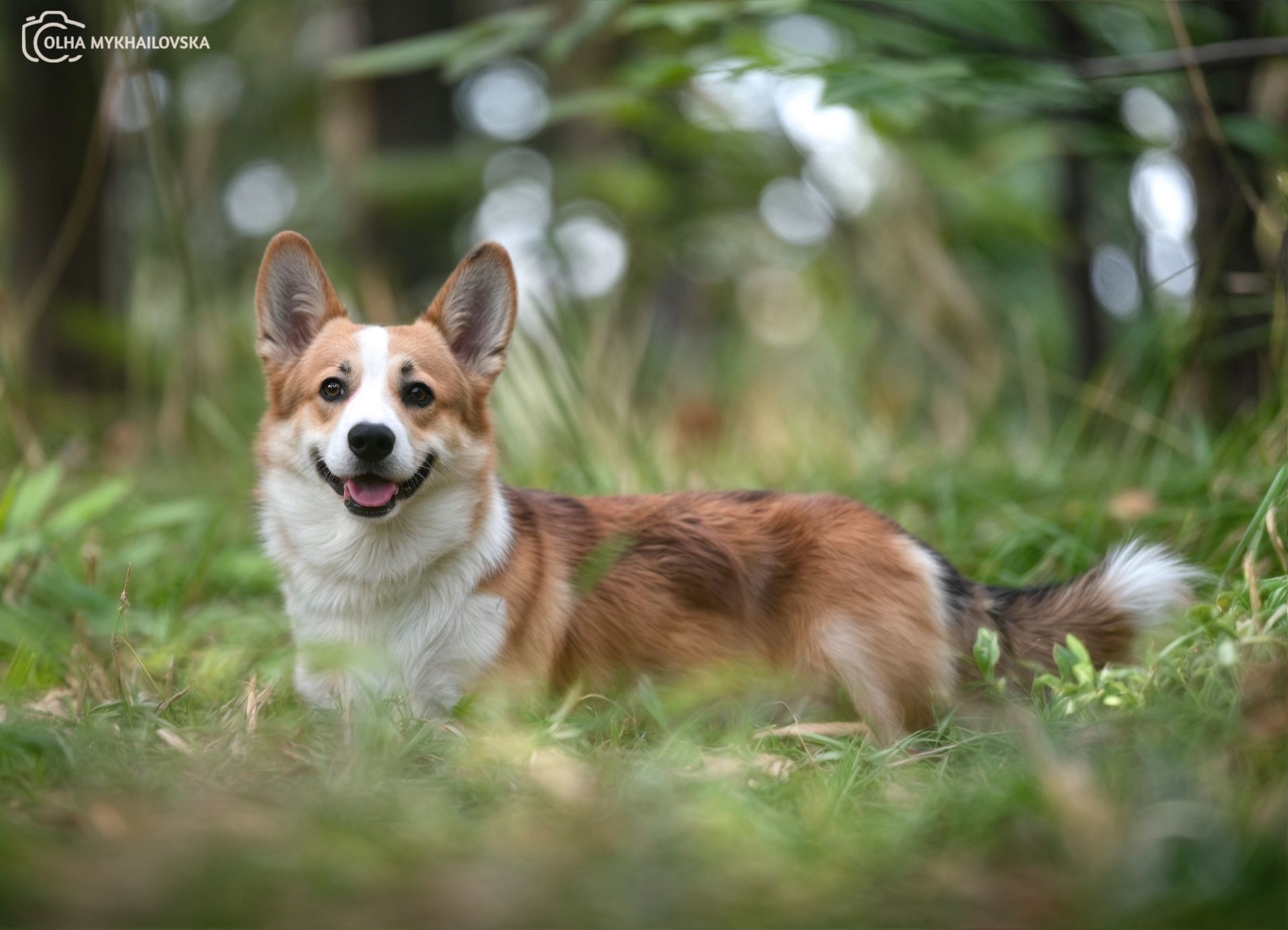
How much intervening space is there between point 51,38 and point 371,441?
5.27 metres

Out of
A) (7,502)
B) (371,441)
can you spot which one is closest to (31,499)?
(7,502)

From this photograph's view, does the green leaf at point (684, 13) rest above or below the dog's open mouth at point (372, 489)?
above

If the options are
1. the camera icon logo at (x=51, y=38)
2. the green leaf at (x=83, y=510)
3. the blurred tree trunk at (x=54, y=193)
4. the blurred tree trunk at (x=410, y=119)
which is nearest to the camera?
the green leaf at (x=83, y=510)

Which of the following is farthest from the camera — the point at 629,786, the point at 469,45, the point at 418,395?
the point at 469,45

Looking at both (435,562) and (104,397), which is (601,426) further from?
(104,397)

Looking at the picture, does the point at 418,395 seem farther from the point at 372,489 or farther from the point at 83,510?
the point at 83,510

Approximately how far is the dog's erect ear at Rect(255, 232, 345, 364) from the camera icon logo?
360 centimetres

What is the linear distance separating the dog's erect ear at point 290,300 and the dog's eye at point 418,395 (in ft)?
1.58

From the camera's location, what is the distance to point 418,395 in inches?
128

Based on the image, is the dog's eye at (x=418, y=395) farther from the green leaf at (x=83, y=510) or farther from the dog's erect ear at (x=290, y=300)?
the green leaf at (x=83, y=510)

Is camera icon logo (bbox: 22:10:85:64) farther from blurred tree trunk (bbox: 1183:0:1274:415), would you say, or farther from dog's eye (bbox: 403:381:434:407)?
blurred tree trunk (bbox: 1183:0:1274:415)

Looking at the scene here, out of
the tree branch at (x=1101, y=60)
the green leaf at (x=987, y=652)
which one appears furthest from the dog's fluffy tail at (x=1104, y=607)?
the tree branch at (x=1101, y=60)

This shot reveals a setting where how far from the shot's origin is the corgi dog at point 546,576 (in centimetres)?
307

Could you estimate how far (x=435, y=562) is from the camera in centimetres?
318
